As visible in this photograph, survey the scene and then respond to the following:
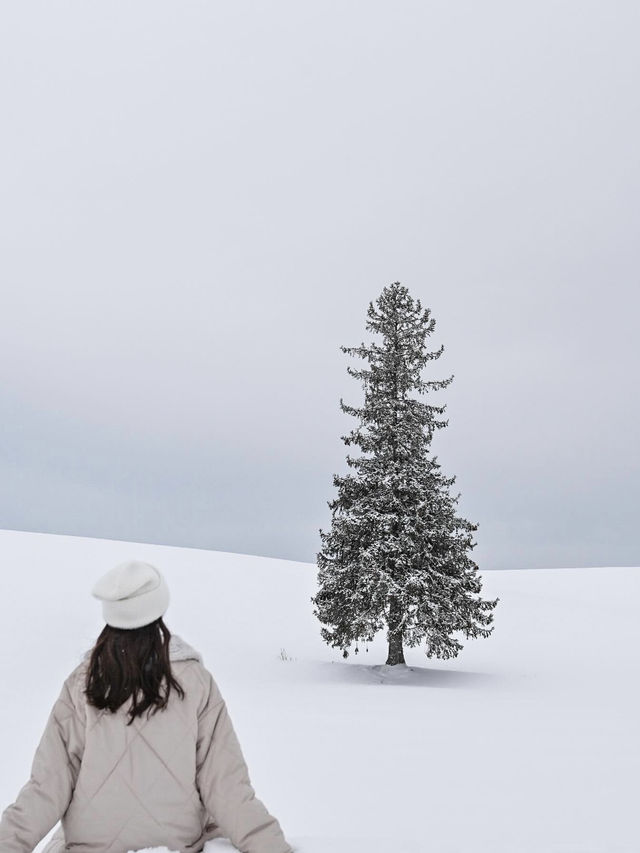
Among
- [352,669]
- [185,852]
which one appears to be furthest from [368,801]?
[352,669]

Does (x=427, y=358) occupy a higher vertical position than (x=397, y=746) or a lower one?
higher

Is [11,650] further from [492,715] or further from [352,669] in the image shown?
[492,715]

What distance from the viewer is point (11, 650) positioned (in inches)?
634

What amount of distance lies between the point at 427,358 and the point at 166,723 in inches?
635

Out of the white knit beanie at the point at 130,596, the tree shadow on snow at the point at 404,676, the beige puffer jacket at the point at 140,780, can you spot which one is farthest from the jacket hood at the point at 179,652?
the tree shadow on snow at the point at 404,676

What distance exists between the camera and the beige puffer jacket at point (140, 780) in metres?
3.07

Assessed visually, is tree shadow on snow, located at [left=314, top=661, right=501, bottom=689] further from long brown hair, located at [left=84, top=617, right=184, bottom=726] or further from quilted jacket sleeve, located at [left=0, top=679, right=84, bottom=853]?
long brown hair, located at [left=84, top=617, right=184, bottom=726]

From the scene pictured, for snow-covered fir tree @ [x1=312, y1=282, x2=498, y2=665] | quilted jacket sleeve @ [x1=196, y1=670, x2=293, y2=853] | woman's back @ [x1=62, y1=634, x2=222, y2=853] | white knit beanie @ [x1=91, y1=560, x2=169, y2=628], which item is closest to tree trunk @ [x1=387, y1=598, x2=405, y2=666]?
snow-covered fir tree @ [x1=312, y1=282, x2=498, y2=665]

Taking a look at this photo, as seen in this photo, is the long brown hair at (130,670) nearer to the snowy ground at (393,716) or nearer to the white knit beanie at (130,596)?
the white knit beanie at (130,596)

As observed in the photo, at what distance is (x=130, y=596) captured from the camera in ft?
10.0

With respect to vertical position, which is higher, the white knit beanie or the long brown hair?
the white knit beanie

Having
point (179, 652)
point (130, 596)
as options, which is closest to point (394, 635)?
point (179, 652)

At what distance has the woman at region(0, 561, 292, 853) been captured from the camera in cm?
305

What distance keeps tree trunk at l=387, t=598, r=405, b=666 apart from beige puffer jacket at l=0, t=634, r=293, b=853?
45.8 ft
